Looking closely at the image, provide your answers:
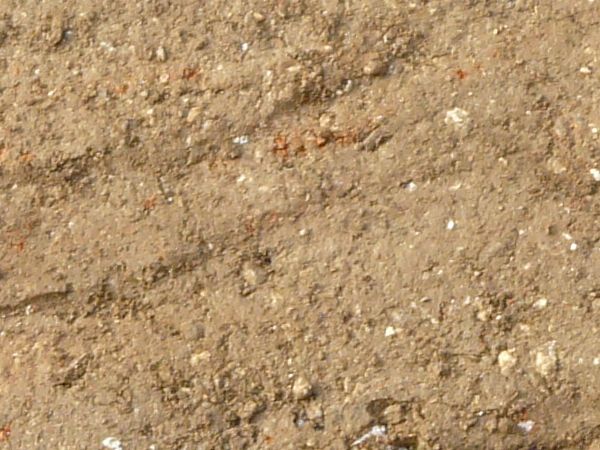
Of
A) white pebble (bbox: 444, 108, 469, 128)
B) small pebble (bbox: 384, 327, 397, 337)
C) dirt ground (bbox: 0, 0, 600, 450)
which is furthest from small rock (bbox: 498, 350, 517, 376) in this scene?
white pebble (bbox: 444, 108, 469, 128)

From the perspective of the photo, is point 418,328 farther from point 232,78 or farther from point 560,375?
point 232,78

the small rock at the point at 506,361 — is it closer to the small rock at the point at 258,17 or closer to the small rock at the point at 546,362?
the small rock at the point at 546,362

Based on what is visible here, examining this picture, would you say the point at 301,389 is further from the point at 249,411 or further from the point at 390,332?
the point at 390,332

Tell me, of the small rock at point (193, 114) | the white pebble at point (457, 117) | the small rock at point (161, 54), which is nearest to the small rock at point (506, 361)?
the white pebble at point (457, 117)

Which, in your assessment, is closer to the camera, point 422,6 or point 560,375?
point 560,375

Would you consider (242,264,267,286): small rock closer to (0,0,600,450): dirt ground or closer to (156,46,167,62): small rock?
(0,0,600,450): dirt ground

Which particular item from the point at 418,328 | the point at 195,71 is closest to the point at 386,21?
the point at 195,71

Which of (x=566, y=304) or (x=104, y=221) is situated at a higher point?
(x=104, y=221)
